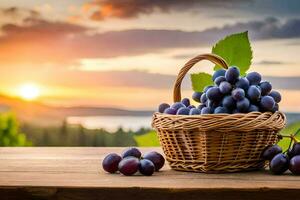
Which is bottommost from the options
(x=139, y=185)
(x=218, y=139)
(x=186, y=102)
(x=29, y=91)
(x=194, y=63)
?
(x=139, y=185)

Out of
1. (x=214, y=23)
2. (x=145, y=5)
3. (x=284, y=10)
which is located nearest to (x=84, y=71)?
(x=145, y=5)

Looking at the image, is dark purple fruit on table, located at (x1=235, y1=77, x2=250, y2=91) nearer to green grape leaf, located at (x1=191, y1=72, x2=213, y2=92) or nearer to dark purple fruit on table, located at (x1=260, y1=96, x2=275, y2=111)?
dark purple fruit on table, located at (x1=260, y1=96, x2=275, y2=111)

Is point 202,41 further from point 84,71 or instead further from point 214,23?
point 84,71

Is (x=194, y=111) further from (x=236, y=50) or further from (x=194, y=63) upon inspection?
(x=236, y=50)

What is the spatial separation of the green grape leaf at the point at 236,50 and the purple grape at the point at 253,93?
16cm

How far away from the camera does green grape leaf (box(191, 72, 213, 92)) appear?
1835 mm

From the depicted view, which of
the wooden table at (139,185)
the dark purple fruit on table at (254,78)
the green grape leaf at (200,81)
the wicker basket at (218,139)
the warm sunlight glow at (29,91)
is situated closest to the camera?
the wooden table at (139,185)

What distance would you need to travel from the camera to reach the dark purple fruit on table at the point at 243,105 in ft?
5.37

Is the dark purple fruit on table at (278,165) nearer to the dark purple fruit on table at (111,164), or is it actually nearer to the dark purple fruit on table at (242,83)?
the dark purple fruit on table at (242,83)

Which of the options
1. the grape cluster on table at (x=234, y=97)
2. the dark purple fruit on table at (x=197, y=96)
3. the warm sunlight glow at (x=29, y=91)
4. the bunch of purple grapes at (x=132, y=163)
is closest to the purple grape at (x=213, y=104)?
the grape cluster on table at (x=234, y=97)

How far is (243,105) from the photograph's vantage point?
1.64 meters

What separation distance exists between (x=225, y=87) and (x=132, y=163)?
33cm

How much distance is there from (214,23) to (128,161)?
2.60m

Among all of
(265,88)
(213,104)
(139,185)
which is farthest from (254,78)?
(139,185)
